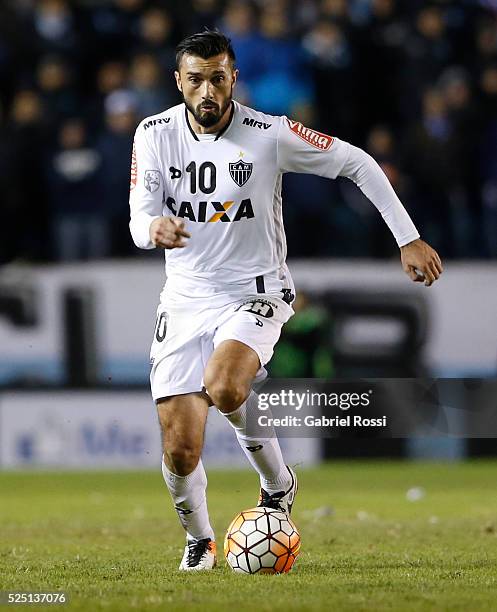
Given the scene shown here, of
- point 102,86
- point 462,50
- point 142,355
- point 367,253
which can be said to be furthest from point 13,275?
point 462,50

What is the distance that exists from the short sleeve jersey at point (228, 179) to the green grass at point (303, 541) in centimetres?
161

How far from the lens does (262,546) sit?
6.73 metres

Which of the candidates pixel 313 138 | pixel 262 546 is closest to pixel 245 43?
pixel 313 138

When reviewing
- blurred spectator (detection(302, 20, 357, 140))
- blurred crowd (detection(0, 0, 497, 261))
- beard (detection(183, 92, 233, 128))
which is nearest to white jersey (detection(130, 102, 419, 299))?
beard (detection(183, 92, 233, 128))

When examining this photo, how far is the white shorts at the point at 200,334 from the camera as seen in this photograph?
6.92 meters

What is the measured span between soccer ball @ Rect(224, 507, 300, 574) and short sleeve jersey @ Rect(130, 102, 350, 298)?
1270 mm

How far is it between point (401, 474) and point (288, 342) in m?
1.78

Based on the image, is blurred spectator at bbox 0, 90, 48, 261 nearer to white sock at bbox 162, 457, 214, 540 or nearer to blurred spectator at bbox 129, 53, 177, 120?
blurred spectator at bbox 129, 53, 177, 120

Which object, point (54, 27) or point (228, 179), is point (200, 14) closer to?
point (54, 27)

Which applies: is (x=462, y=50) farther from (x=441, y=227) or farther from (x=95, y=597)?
(x=95, y=597)

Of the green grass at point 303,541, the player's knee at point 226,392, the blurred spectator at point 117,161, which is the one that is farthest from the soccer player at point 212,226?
the blurred spectator at point 117,161

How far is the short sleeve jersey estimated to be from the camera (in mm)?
7043

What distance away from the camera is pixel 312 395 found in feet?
24.5

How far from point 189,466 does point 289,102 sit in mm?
7915
